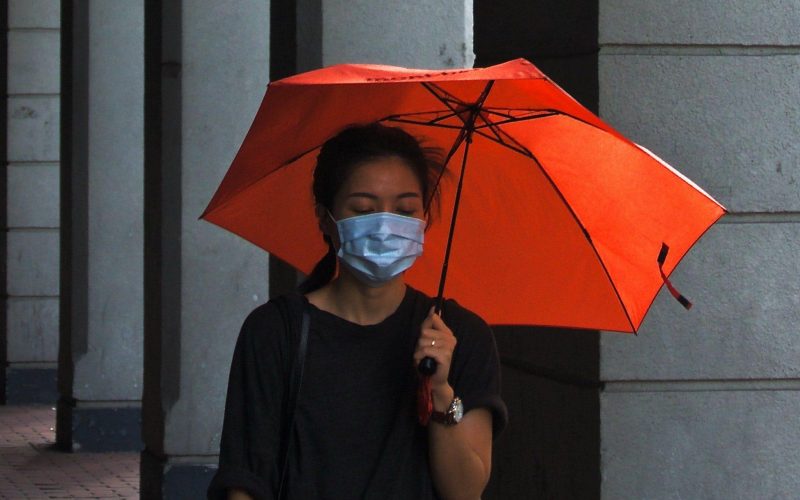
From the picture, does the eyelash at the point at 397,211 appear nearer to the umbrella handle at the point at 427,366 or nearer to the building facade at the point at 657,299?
the umbrella handle at the point at 427,366

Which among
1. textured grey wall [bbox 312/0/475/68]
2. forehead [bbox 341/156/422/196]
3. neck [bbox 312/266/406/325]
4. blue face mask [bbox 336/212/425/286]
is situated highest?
textured grey wall [bbox 312/0/475/68]

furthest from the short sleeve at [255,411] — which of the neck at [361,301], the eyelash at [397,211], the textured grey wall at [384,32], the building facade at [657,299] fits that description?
the textured grey wall at [384,32]

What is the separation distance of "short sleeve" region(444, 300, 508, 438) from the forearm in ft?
0.21

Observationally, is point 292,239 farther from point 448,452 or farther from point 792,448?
point 792,448

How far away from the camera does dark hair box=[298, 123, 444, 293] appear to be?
9.95 feet

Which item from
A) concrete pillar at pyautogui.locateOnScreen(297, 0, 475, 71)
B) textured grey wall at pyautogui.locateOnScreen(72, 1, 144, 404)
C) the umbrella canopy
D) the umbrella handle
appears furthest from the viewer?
textured grey wall at pyautogui.locateOnScreen(72, 1, 144, 404)

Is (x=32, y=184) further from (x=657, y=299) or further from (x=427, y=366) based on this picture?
(x=427, y=366)

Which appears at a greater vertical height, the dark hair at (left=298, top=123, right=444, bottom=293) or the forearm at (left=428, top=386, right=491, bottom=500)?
the dark hair at (left=298, top=123, right=444, bottom=293)

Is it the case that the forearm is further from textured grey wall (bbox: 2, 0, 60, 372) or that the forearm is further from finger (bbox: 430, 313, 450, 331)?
textured grey wall (bbox: 2, 0, 60, 372)

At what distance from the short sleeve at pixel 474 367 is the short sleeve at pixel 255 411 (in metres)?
0.32

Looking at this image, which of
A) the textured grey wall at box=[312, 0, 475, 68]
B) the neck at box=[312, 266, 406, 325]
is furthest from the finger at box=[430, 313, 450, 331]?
the textured grey wall at box=[312, 0, 475, 68]

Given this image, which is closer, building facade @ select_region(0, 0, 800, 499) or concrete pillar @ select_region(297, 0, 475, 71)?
building facade @ select_region(0, 0, 800, 499)

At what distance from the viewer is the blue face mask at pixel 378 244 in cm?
297

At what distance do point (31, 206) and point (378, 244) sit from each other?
1309cm
